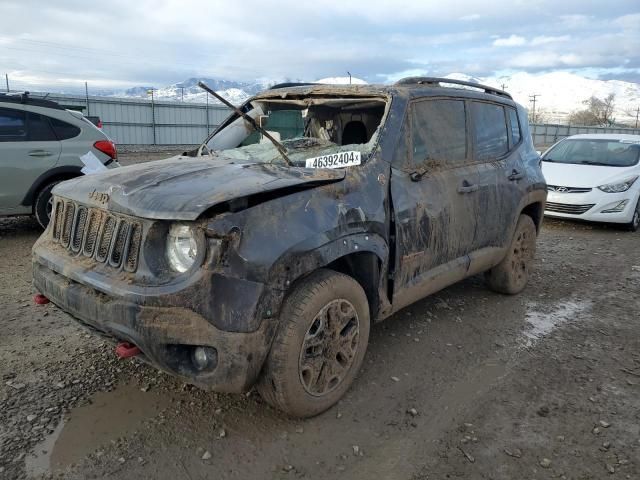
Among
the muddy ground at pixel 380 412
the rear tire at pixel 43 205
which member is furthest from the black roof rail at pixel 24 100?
the muddy ground at pixel 380 412

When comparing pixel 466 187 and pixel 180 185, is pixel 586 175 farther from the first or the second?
pixel 180 185

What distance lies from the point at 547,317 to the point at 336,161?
2.71m

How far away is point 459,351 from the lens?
4.00m

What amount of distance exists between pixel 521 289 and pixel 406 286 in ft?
7.62

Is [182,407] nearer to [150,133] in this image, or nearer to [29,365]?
[29,365]

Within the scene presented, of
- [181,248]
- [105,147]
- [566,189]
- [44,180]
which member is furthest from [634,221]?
[44,180]

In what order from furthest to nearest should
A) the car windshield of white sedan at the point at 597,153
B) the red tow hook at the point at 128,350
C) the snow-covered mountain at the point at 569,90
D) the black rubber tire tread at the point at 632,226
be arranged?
the snow-covered mountain at the point at 569,90 < the car windshield of white sedan at the point at 597,153 < the black rubber tire tread at the point at 632,226 < the red tow hook at the point at 128,350

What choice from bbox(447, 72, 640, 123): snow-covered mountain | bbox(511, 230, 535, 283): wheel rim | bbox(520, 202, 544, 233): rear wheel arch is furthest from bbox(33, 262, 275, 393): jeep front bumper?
bbox(447, 72, 640, 123): snow-covered mountain

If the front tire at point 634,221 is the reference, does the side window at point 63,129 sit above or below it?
above

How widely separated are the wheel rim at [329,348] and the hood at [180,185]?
739 millimetres

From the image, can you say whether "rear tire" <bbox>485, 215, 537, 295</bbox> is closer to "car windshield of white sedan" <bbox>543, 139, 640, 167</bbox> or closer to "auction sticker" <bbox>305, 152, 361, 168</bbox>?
"auction sticker" <bbox>305, 152, 361, 168</bbox>

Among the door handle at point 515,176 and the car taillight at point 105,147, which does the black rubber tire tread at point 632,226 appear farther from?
the car taillight at point 105,147

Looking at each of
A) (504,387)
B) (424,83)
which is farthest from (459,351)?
(424,83)

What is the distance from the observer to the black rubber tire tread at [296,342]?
2.70m
